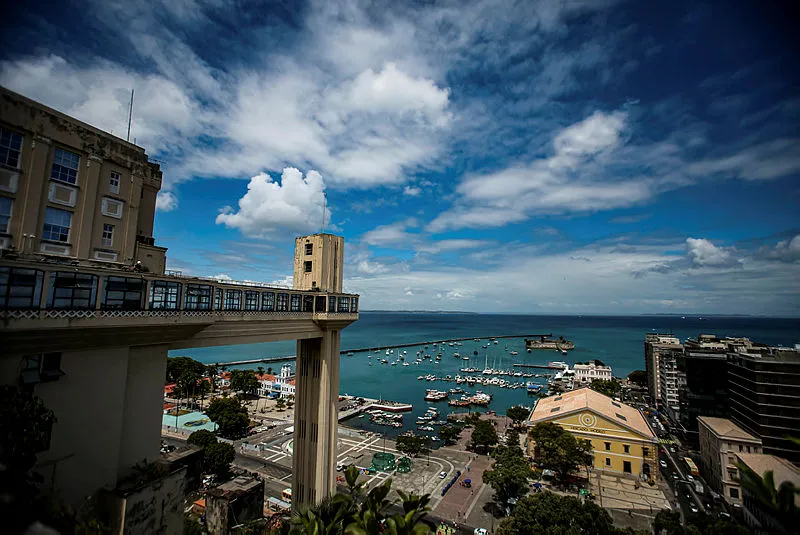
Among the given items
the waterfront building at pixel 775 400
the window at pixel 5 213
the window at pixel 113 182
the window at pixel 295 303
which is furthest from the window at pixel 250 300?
the waterfront building at pixel 775 400

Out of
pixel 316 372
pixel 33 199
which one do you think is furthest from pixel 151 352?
pixel 316 372

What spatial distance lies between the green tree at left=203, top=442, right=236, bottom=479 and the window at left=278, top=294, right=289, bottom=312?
25594mm

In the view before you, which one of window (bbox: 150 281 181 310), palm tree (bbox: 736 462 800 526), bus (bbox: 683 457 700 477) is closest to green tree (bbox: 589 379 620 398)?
bus (bbox: 683 457 700 477)

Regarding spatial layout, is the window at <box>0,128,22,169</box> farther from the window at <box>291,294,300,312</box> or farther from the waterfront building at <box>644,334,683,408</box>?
the waterfront building at <box>644,334,683,408</box>

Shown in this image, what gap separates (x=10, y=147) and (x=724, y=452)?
59.4 meters

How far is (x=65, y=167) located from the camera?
13.4m

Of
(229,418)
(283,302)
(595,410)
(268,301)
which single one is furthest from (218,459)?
(595,410)

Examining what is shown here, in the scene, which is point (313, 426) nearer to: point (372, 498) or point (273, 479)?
point (372, 498)

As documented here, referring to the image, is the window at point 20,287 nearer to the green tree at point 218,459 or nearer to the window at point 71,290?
the window at point 71,290

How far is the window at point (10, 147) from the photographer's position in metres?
11.6

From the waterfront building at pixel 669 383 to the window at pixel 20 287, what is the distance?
268 ft

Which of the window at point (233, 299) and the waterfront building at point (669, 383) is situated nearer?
the window at point (233, 299)

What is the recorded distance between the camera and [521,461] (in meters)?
35.4

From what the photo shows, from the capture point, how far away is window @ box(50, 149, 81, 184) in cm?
1309
